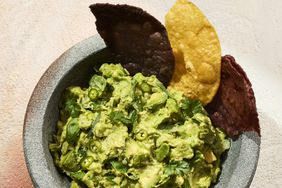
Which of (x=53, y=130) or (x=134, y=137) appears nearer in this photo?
(x=134, y=137)

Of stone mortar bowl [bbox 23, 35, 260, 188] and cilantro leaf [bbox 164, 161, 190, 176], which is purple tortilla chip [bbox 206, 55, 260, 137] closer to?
stone mortar bowl [bbox 23, 35, 260, 188]

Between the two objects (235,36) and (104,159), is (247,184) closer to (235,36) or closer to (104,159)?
(104,159)

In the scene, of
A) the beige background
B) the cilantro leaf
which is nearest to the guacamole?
the cilantro leaf

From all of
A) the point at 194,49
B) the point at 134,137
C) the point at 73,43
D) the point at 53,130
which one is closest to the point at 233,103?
the point at 194,49

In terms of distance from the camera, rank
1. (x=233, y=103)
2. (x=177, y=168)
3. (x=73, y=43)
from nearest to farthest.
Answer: (x=177, y=168)
(x=233, y=103)
(x=73, y=43)

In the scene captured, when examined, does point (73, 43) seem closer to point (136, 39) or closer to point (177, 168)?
point (136, 39)

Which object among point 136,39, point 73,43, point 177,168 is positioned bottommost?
point 177,168
